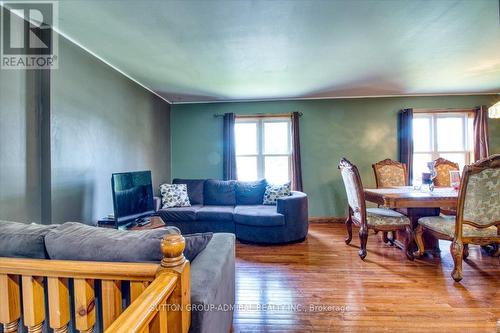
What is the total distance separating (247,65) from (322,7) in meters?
1.30

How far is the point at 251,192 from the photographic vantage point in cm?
418

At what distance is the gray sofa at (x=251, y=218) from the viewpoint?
11.0ft

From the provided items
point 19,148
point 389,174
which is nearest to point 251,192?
point 389,174

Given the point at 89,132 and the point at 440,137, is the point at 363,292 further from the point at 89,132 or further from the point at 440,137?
the point at 440,137

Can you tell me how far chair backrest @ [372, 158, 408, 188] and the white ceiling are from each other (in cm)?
137

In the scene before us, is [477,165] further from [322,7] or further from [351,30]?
[322,7]

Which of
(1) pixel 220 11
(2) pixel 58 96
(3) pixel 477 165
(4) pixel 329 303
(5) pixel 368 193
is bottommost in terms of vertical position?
(4) pixel 329 303

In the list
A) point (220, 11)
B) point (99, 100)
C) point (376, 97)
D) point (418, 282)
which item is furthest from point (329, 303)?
point (376, 97)

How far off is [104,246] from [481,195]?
10.2 ft

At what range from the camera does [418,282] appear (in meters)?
2.30

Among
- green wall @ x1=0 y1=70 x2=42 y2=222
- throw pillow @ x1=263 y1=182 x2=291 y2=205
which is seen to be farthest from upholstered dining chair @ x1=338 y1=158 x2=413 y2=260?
green wall @ x1=0 y1=70 x2=42 y2=222

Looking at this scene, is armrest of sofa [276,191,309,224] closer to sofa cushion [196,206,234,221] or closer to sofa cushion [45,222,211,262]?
sofa cushion [196,206,234,221]

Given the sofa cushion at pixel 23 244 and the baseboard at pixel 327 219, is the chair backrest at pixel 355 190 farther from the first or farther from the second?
the sofa cushion at pixel 23 244

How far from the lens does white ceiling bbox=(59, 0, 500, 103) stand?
6.29 ft
